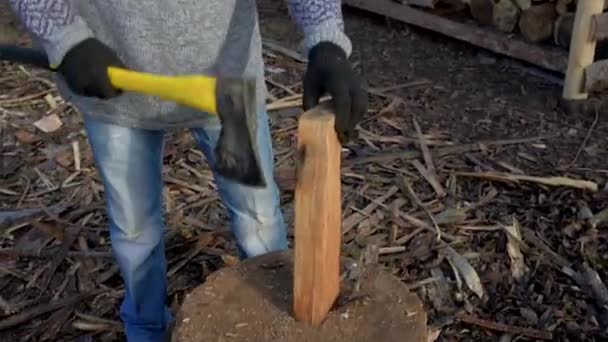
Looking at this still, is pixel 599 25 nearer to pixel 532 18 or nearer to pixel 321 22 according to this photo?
pixel 532 18

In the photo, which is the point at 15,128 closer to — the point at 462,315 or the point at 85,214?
the point at 85,214

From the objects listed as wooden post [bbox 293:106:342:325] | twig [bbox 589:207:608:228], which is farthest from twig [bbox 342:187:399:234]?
wooden post [bbox 293:106:342:325]

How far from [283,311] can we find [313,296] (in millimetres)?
136

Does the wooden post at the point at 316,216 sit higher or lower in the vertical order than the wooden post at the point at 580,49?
higher

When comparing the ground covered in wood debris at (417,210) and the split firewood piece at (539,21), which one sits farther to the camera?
the split firewood piece at (539,21)

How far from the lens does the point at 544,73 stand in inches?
215

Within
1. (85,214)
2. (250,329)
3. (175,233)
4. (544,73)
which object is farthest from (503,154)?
(250,329)

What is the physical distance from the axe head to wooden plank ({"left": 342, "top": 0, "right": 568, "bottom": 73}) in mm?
3497

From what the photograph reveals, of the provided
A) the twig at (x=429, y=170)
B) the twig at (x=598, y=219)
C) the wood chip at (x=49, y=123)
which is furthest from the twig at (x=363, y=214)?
the wood chip at (x=49, y=123)

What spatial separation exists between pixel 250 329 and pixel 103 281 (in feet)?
4.95

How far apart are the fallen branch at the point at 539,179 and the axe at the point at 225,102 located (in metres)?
2.08

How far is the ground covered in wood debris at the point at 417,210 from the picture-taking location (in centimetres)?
343

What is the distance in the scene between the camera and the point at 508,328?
3262 mm

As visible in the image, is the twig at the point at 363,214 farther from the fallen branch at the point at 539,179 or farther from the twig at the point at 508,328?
the twig at the point at 508,328
